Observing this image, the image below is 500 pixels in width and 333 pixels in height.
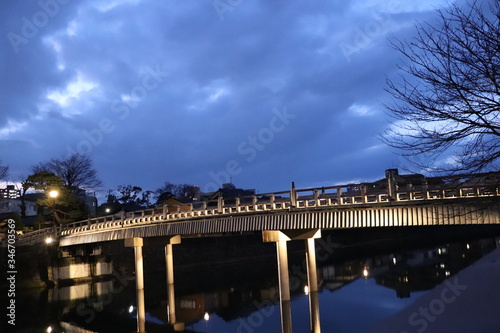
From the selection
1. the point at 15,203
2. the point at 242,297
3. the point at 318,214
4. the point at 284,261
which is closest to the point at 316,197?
the point at 318,214

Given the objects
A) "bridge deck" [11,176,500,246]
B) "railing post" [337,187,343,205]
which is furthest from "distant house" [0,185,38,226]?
"railing post" [337,187,343,205]

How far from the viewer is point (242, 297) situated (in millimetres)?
29750

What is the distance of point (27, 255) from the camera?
34219mm

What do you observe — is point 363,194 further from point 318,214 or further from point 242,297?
point 242,297

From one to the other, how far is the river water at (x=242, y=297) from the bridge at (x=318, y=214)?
3.71 feet

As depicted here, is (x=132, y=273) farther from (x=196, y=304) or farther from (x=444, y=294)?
(x=444, y=294)

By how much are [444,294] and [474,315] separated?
520 millimetres

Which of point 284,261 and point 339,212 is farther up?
point 339,212

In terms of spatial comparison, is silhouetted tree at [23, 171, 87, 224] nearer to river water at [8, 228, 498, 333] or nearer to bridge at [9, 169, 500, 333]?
river water at [8, 228, 498, 333]

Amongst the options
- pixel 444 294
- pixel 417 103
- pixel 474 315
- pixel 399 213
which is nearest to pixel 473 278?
pixel 444 294

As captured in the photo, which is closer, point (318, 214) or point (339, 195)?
point (339, 195)

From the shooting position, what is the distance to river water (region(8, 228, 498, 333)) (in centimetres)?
Result: 2181

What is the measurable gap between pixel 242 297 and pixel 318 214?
42.0 feet

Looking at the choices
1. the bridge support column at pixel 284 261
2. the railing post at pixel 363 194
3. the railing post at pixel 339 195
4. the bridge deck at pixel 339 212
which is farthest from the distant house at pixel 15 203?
the railing post at pixel 363 194
